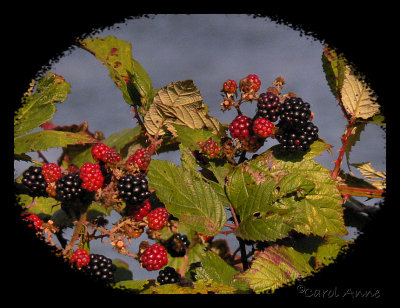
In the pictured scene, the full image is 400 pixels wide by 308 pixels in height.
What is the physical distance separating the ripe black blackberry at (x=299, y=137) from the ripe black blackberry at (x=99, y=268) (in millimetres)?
970

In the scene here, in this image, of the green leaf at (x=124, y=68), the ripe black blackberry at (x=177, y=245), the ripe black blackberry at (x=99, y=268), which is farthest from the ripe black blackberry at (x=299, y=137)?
the ripe black blackberry at (x=99, y=268)

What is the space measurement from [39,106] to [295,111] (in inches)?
50.2

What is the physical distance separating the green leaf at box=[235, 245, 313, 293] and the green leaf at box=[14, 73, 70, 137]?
4.05 ft

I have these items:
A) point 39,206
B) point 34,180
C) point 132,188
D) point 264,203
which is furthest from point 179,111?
point 39,206

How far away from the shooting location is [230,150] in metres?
1.90

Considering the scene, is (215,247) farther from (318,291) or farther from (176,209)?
(318,291)

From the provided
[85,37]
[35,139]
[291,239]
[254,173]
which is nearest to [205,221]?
[254,173]

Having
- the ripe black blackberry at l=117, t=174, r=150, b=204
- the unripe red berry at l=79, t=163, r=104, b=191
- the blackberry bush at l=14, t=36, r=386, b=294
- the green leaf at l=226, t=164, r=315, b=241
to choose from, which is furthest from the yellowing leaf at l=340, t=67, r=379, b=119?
A: the unripe red berry at l=79, t=163, r=104, b=191

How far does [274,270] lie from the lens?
67.8 inches

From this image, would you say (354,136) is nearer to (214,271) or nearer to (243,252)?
(243,252)

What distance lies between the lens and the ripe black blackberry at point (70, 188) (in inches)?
66.4

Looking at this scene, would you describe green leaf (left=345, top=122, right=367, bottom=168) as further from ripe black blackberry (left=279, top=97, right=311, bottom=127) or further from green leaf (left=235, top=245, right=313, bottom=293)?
green leaf (left=235, top=245, right=313, bottom=293)

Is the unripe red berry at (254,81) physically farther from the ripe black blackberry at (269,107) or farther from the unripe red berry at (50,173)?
the unripe red berry at (50,173)

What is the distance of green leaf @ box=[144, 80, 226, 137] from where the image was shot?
1930 mm
